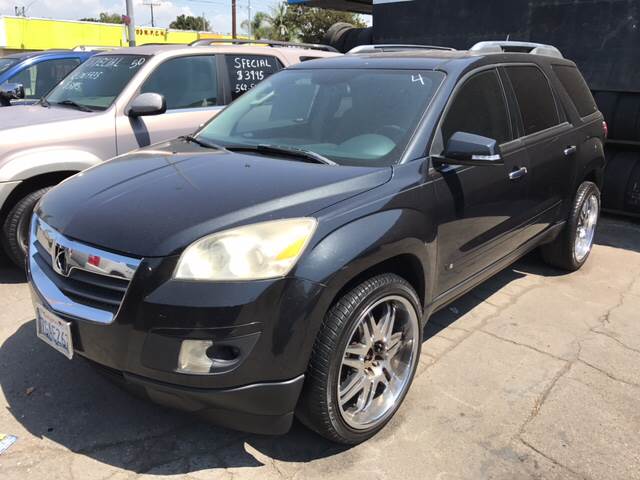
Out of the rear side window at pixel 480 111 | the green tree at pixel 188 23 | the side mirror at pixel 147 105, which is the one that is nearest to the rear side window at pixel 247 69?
the side mirror at pixel 147 105

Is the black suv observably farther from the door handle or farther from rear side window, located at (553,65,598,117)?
rear side window, located at (553,65,598,117)

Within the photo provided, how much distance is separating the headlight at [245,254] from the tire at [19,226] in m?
2.68

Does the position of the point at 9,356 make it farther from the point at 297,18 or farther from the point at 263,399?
the point at 297,18

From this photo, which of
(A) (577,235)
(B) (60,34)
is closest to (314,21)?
(B) (60,34)

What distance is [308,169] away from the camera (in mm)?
2828

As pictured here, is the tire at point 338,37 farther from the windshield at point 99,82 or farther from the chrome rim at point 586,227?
the chrome rim at point 586,227

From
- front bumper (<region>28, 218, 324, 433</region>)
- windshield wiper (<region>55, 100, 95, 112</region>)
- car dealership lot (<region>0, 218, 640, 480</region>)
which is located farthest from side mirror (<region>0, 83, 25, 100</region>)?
front bumper (<region>28, 218, 324, 433</region>)

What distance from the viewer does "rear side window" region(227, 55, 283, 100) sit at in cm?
585

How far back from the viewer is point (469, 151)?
291cm

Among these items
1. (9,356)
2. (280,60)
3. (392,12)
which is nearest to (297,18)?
(392,12)

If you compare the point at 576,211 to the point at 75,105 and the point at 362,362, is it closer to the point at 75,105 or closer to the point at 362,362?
the point at 362,362

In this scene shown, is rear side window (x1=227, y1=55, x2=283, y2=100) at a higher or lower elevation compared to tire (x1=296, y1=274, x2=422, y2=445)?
higher

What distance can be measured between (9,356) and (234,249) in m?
1.98

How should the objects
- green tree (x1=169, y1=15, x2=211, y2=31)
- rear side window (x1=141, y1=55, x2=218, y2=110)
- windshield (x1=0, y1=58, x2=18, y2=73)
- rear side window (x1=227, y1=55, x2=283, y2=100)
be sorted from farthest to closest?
1. green tree (x1=169, y1=15, x2=211, y2=31)
2. windshield (x1=0, y1=58, x2=18, y2=73)
3. rear side window (x1=227, y1=55, x2=283, y2=100)
4. rear side window (x1=141, y1=55, x2=218, y2=110)
